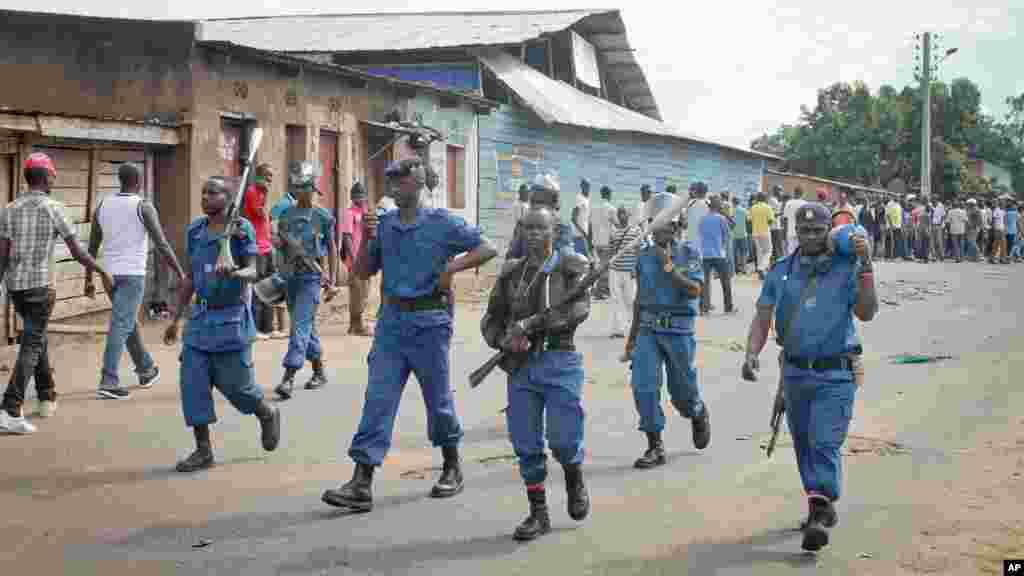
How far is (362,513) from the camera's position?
256 inches

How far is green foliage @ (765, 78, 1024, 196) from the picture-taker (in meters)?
53.6

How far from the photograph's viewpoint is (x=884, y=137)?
5406cm

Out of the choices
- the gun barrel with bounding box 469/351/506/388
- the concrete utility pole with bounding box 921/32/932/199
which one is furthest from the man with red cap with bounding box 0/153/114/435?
the concrete utility pole with bounding box 921/32/932/199

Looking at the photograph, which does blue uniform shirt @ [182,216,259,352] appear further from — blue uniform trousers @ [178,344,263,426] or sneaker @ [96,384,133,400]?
sneaker @ [96,384,133,400]

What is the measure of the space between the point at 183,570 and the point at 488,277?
717 inches

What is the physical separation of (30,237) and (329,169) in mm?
10501

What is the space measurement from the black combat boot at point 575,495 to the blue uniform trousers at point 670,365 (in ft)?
5.90

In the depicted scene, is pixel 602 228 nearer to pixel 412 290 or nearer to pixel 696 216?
pixel 696 216

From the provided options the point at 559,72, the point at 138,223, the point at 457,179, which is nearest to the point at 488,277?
the point at 457,179

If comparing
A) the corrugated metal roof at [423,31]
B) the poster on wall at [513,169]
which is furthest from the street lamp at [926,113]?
the poster on wall at [513,169]

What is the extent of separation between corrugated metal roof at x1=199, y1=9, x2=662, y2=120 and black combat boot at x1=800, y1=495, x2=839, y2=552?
2114 centimetres

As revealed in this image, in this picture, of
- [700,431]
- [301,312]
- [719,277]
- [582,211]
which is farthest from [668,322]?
[582,211]

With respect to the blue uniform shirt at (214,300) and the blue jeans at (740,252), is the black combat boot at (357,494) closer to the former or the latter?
the blue uniform shirt at (214,300)

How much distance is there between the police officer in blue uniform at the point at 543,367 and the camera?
6.11 metres
